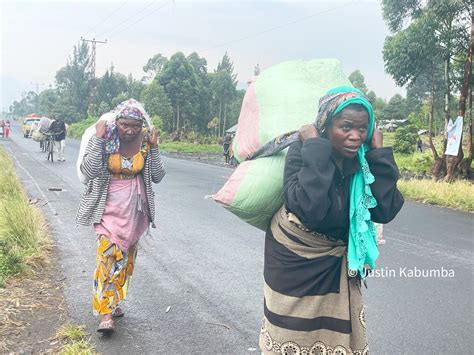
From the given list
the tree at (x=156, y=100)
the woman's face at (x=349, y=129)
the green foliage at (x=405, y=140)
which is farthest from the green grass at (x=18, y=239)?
the tree at (x=156, y=100)

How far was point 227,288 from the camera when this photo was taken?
4871 mm

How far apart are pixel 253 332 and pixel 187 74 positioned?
3587 centimetres

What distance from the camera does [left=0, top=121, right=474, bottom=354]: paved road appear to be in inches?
148

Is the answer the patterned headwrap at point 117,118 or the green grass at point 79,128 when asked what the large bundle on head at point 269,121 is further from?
the green grass at point 79,128

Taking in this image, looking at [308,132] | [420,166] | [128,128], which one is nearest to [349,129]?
[308,132]

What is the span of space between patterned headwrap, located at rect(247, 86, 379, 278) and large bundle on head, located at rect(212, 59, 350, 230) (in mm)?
192

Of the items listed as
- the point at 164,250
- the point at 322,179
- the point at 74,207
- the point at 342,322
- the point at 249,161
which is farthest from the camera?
the point at 74,207

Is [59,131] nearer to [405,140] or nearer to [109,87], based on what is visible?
[405,140]

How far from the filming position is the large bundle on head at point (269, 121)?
7.98 ft

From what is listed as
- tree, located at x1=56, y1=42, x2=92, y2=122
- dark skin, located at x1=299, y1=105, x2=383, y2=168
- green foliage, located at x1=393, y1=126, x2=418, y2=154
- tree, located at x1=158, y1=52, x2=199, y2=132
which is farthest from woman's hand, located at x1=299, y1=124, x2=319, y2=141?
tree, located at x1=56, y1=42, x2=92, y2=122

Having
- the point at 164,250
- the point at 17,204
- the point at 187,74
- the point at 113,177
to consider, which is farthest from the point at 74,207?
the point at 187,74

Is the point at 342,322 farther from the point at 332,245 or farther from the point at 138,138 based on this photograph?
the point at 138,138

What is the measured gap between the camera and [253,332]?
12.7 ft

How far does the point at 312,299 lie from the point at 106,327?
76.6 inches
